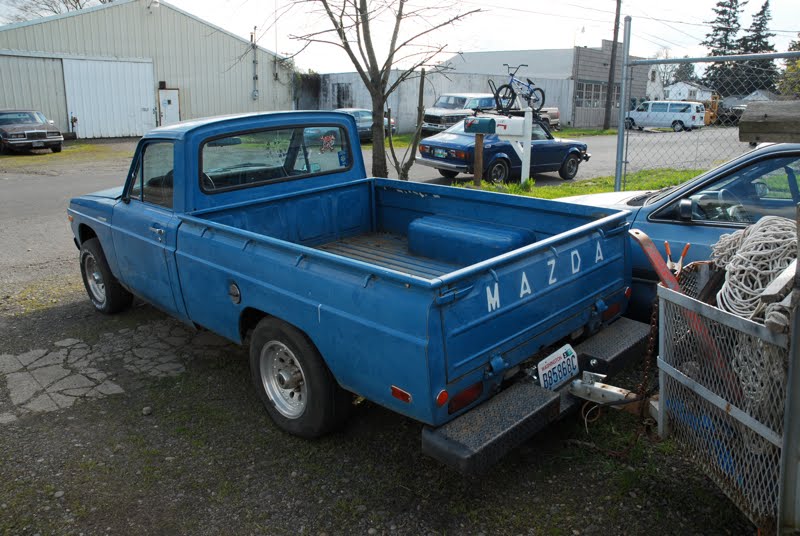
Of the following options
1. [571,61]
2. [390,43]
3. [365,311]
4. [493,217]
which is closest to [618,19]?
[571,61]

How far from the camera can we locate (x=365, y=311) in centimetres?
307

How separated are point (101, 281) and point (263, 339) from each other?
2.82 m

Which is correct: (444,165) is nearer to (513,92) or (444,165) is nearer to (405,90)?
(513,92)

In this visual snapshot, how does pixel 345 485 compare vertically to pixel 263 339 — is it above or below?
below

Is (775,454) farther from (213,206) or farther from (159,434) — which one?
(213,206)

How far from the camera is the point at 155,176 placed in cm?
483

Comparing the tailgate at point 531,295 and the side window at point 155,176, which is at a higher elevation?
the side window at point 155,176

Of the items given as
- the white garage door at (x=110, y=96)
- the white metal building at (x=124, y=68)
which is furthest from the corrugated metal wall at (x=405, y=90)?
the white garage door at (x=110, y=96)

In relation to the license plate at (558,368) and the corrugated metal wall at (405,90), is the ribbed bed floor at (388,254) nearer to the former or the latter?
the license plate at (558,368)

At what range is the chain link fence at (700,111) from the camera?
8.10 meters

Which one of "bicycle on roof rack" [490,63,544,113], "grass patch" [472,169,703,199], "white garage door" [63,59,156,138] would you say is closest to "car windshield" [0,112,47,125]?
"white garage door" [63,59,156,138]

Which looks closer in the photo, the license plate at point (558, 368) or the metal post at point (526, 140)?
the license plate at point (558, 368)

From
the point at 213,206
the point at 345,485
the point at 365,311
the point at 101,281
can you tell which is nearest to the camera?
the point at 365,311

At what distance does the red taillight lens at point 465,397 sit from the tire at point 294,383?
2.55 ft
